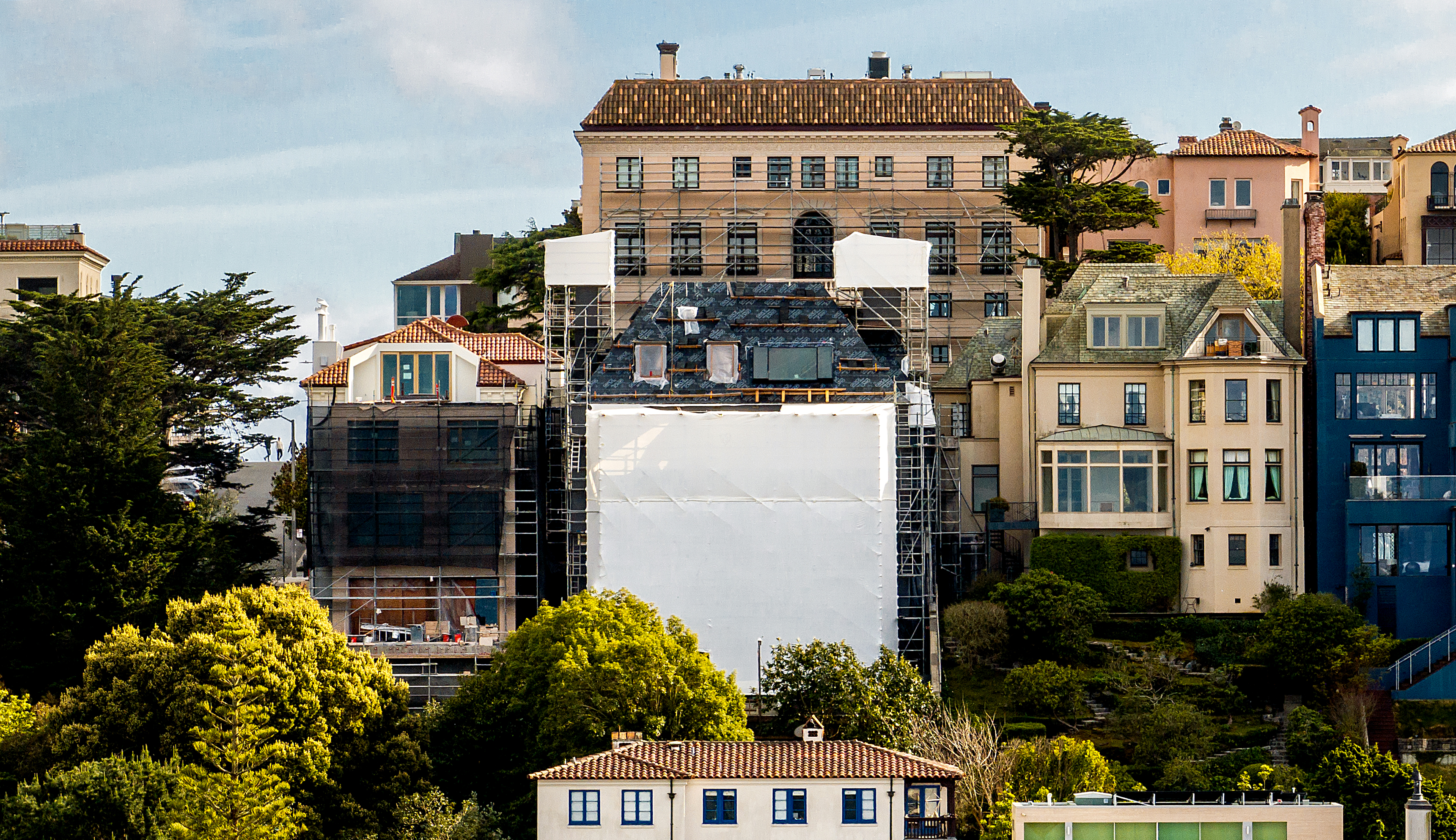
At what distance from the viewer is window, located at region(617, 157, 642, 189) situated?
86312mm

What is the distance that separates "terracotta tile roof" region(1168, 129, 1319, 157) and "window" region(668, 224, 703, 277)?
22.3m

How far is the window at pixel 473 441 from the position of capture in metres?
67.8

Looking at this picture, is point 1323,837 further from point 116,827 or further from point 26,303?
point 26,303

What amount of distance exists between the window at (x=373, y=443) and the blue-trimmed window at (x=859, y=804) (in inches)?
834

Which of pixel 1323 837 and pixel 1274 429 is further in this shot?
pixel 1274 429

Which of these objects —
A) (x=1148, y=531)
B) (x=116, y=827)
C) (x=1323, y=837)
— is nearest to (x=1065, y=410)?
(x=1148, y=531)

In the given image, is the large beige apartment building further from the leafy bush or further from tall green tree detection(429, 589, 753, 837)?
tall green tree detection(429, 589, 753, 837)

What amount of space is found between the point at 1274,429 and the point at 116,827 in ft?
112

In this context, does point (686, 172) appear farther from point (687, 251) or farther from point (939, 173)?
point (939, 173)

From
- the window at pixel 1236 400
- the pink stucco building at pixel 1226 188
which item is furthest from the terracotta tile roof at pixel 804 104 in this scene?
the window at pixel 1236 400

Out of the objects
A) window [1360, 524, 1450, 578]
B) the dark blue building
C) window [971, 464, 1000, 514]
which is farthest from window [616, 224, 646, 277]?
window [1360, 524, 1450, 578]

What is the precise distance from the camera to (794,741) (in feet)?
181

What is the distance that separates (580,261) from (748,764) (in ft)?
73.9

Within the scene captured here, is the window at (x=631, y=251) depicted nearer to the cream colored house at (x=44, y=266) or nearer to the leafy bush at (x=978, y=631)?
the cream colored house at (x=44, y=266)
